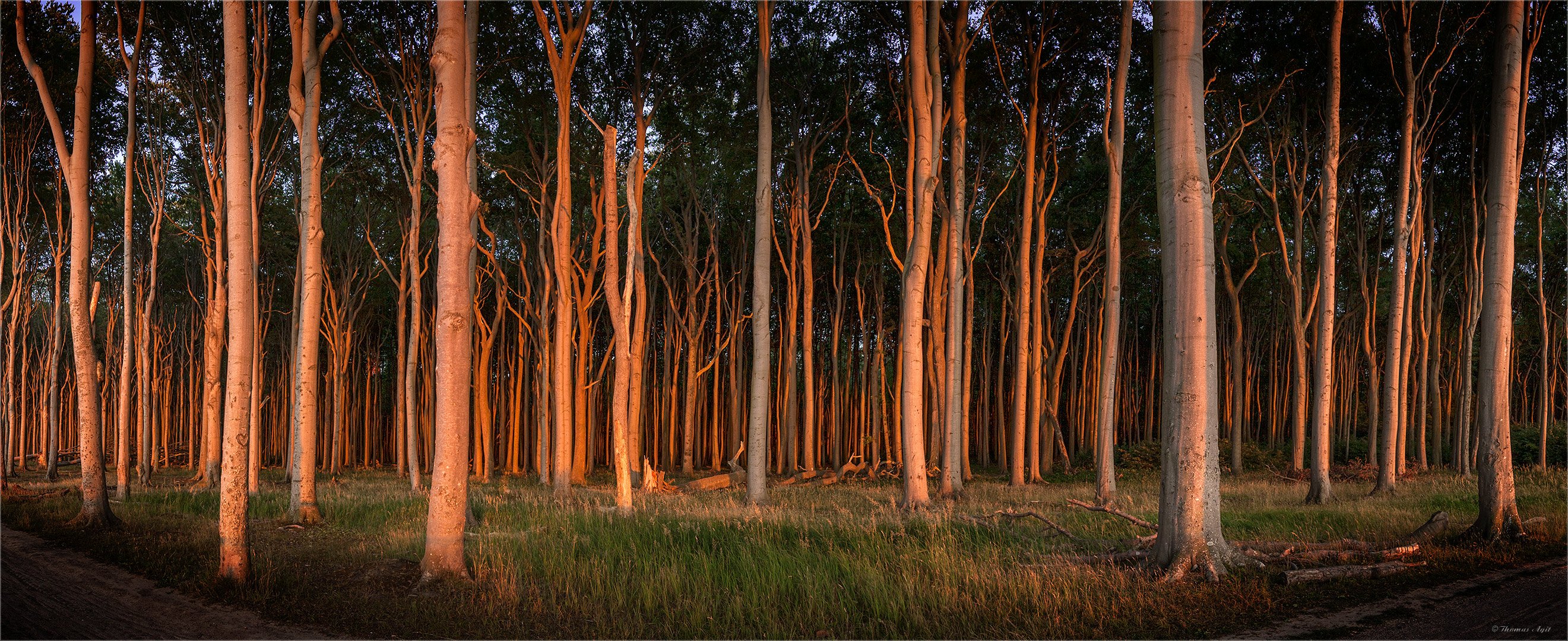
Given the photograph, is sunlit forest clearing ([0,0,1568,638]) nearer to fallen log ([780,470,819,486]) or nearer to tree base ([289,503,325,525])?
tree base ([289,503,325,525])

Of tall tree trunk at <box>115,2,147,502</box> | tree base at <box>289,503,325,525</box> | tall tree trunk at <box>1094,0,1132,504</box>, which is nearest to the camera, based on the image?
tree base at <box>289,503,325,525</box>

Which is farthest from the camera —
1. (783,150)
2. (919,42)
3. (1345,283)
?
(1345,283)

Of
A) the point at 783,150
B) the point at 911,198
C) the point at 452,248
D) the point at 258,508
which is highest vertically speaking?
the point at 783,150

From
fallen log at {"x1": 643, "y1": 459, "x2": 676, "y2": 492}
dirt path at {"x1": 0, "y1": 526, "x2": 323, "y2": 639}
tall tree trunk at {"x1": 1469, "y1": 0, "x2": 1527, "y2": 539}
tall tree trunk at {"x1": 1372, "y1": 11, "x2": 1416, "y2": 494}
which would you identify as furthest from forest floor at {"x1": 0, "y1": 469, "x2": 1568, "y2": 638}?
fallen log at {"x1": 643, "y1": 459, "x2": 676, "y2": 492}

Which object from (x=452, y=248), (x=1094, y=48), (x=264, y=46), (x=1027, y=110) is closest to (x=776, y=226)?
(x=1027, y=110)

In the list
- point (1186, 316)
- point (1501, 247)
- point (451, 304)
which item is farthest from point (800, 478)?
point (1501, 247)

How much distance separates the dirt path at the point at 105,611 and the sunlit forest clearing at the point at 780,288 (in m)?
0.08

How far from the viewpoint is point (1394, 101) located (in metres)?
18.2

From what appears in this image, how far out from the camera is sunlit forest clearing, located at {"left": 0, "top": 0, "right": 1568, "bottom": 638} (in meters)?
7.93

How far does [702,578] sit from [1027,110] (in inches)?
642

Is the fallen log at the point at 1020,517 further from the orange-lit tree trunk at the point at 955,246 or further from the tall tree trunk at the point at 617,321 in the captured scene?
the tall tree trunk at the point at 617,321

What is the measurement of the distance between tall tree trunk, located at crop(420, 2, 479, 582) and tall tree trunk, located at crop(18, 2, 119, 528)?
7416 millimetres

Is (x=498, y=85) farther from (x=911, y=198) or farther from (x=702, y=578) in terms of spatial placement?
(x=702, y=578)

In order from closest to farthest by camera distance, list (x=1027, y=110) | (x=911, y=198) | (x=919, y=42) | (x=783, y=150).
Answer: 1. (x=919, y=42)
2. (x=911, y=198)
3. (x=1027, y=110)
4. (x=783, y=150)
